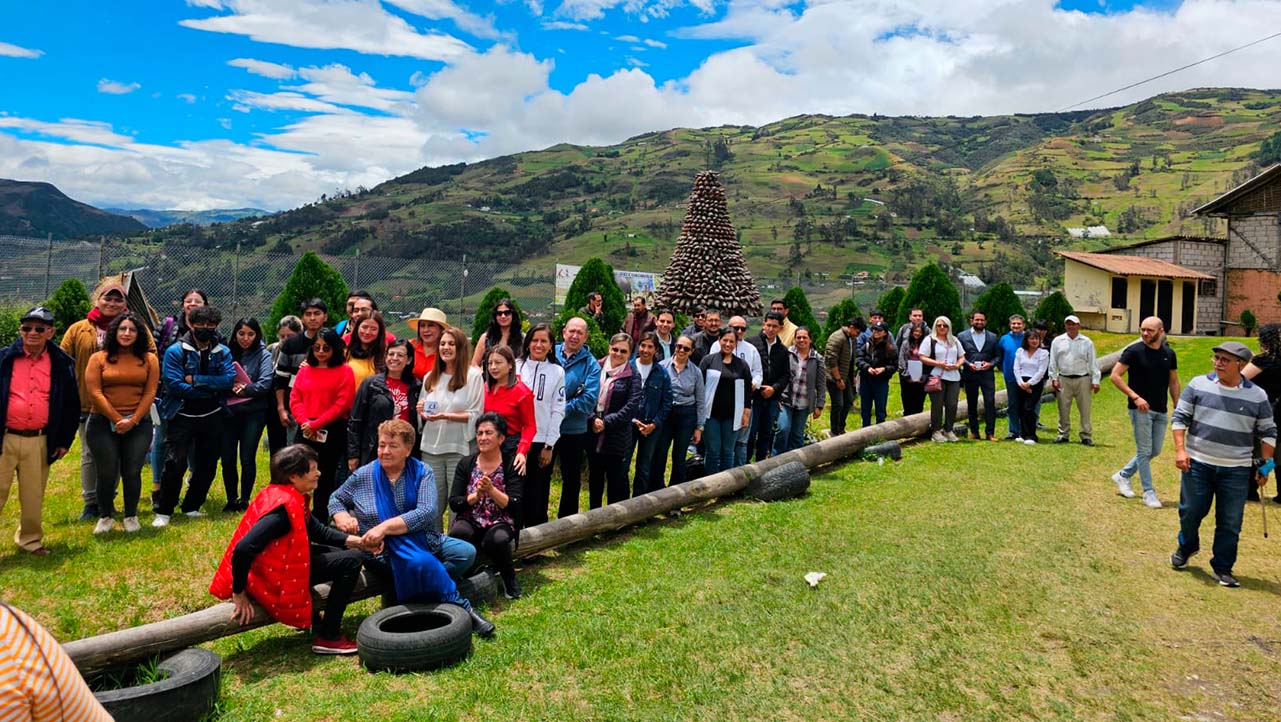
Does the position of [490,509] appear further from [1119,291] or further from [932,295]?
[1119,291]

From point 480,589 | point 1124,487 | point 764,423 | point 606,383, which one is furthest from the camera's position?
point 764,423

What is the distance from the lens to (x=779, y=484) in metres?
8.45

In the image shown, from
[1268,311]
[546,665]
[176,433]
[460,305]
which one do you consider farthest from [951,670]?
[1268,311]

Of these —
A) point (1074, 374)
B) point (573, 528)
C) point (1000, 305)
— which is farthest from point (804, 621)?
point (1000, 305)

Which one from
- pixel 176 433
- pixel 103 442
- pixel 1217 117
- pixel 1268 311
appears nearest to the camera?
pixel 103 442

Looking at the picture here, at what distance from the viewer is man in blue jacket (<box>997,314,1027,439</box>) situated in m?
12.1

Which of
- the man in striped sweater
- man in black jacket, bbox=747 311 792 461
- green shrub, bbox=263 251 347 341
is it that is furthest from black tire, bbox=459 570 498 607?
green shrub, bbox=263 251 347 341

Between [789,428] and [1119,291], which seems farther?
[1119,291]

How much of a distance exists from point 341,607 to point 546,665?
1289mm

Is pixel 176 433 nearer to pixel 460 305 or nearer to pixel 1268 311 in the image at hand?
pixel 460 305

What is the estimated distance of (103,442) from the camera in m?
6.52

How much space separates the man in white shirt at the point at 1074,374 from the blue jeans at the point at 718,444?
6134 mm

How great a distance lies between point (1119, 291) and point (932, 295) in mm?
18119

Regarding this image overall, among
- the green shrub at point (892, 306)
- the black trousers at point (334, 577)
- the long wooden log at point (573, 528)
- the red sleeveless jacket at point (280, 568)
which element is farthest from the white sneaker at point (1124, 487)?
the green shrub at point (892, 306)
